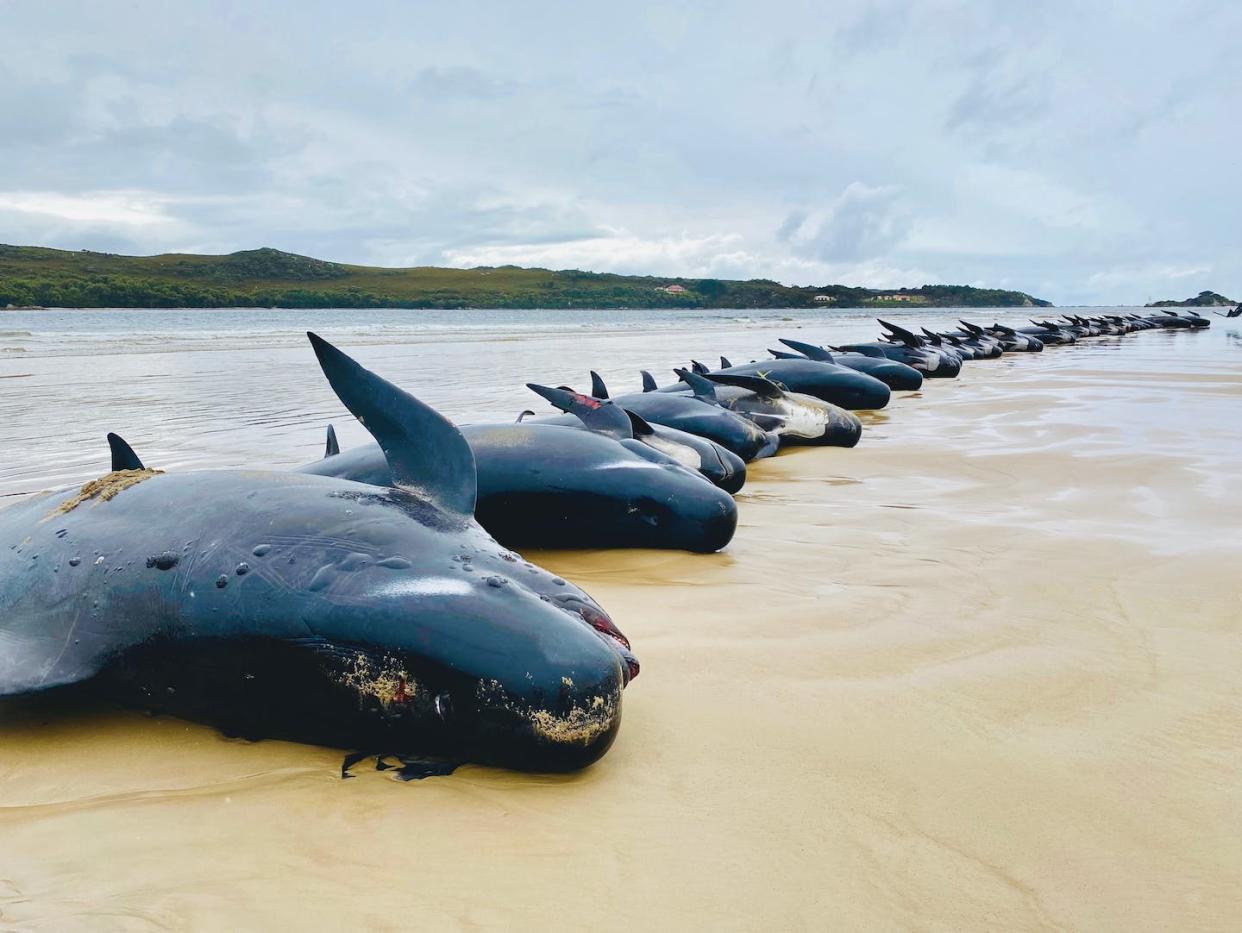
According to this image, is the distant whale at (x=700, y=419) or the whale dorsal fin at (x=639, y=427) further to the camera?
the distant whale at (x=700, y=419)

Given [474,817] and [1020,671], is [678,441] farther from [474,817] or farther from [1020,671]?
[474,817]

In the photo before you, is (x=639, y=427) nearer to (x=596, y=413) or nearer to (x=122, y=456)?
(x=596, y=413)

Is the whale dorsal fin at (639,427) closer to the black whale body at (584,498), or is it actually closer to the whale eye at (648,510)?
the black whale body at (584,498)

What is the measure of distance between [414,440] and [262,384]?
13.6m

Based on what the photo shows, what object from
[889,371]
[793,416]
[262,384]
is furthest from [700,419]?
[262,384]

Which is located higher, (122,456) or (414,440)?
(414,440)

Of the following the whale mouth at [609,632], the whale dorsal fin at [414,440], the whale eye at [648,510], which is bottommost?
the whale eye at [648,510]

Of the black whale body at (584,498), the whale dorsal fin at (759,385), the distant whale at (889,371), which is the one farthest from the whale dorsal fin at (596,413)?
the distant whale at (889,371)

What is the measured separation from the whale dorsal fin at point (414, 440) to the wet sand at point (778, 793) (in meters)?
0.93

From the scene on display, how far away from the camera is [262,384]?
15852 mm

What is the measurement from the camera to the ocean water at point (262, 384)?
29.5 ft

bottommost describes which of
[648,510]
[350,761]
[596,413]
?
[350,761]

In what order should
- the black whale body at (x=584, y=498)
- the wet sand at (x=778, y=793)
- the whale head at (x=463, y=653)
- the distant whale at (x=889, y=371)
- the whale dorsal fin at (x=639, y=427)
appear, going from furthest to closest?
the distant whale at (x=889, y=371) → the whale dorsal fin at (x=639, y=427) → the black whale body at (x=584, y=498) → the whale head at (x=463, y=653) → the wet sand at (x=778, y=793)

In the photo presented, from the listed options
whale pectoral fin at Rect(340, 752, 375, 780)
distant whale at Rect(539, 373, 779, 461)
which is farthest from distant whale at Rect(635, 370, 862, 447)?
whale pectoral fin at Rect(340, 752, 375, 780)
